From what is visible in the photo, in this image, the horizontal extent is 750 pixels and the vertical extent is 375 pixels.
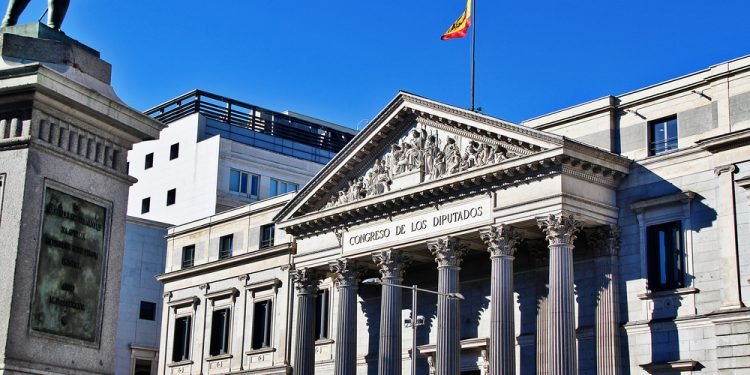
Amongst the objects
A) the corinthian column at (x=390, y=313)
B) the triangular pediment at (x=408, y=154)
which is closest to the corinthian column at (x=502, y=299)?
the triangular pediment at (x=408, y=154)

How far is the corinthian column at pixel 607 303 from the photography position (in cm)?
3725

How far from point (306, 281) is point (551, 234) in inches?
574

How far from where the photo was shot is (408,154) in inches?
1724

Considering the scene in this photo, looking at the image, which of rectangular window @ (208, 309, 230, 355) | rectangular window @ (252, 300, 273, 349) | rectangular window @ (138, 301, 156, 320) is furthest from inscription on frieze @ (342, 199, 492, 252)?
rectangular window @ (138, 301, 156, 320)

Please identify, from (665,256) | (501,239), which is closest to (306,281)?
(501,239)

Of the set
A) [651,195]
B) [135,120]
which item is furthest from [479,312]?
[135,120]

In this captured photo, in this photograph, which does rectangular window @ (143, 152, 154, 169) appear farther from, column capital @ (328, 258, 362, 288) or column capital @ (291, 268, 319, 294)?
column capital @ (328, 258, 362, 288)

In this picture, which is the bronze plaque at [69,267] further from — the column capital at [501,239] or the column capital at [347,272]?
the column capital at [347,272]

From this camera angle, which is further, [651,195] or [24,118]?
[651,195]

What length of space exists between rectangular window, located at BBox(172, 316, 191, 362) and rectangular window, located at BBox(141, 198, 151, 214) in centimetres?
1718

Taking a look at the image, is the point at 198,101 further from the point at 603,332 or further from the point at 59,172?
the point at 59,172

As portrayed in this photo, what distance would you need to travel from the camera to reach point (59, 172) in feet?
38.7

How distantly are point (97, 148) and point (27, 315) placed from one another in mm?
2175

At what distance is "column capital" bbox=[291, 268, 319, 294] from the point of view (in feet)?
159
